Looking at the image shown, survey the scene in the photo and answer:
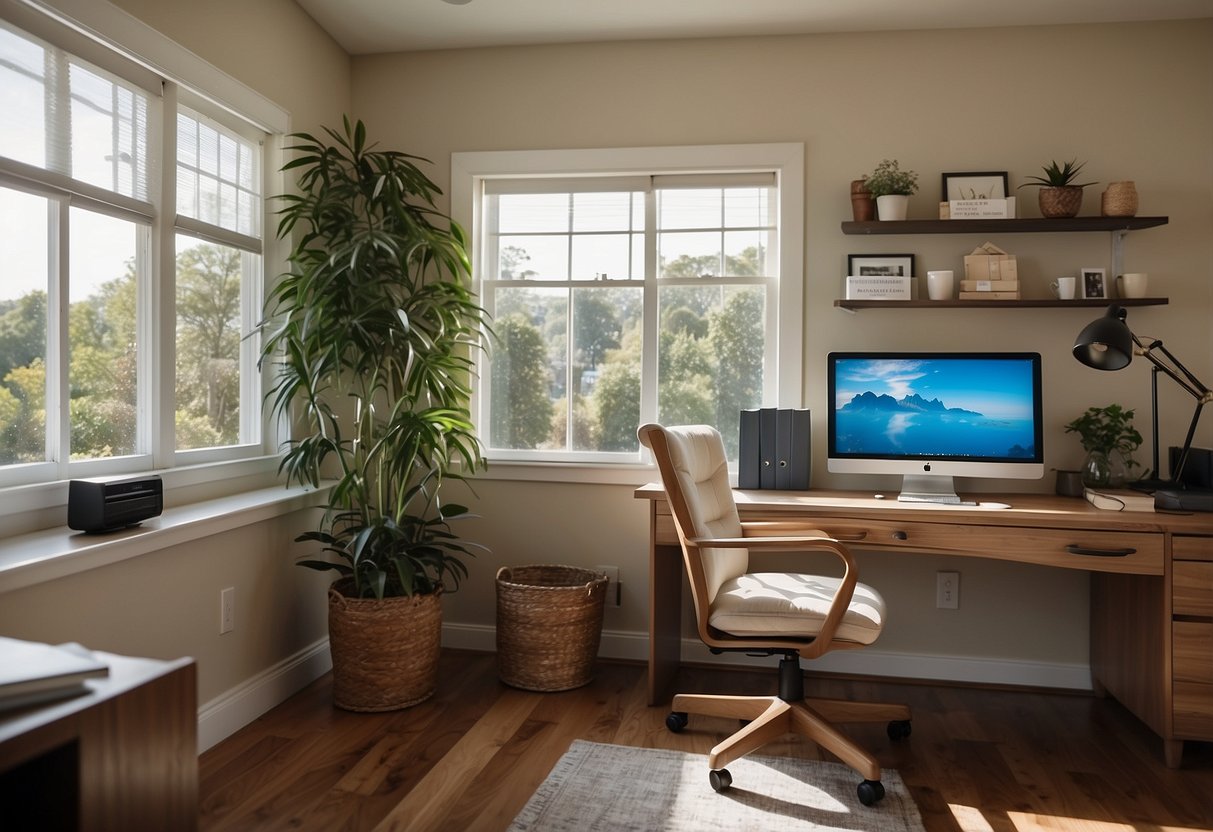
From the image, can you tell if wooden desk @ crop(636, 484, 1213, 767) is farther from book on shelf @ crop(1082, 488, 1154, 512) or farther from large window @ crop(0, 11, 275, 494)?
large window @ crop(0, 11, 275, 494)

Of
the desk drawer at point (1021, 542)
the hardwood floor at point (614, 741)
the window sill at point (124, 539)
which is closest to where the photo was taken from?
the window sill at point (124, 539)

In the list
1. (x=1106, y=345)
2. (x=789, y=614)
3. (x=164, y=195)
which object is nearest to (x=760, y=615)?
(x=789, y=614)

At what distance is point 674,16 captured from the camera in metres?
3.20

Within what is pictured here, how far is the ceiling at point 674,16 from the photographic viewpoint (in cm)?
306

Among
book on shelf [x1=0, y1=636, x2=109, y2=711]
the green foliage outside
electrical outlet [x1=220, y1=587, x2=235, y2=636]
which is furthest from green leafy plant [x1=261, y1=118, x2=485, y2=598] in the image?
book on shelf [x1=0, y1=636, x2=109, y2=711]

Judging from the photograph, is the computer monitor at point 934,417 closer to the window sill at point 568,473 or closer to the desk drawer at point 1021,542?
the desk drawer at point 1021,542

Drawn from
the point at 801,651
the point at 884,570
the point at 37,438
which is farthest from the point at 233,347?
the point at 884,570

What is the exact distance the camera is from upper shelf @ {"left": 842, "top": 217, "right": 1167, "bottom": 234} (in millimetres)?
2998

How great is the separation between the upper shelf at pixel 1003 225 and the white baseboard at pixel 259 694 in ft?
8.19

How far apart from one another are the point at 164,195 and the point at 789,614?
215 cm

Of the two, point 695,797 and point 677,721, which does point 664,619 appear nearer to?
point 677,721

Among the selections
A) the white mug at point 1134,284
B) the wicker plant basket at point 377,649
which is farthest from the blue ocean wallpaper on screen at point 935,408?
the wicker plant basket at point 377,649

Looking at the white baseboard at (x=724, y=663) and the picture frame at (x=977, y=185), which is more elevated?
the picture frame at (x=977, y=185)

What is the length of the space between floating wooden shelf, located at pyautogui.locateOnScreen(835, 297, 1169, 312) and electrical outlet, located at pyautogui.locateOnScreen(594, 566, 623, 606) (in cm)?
134
